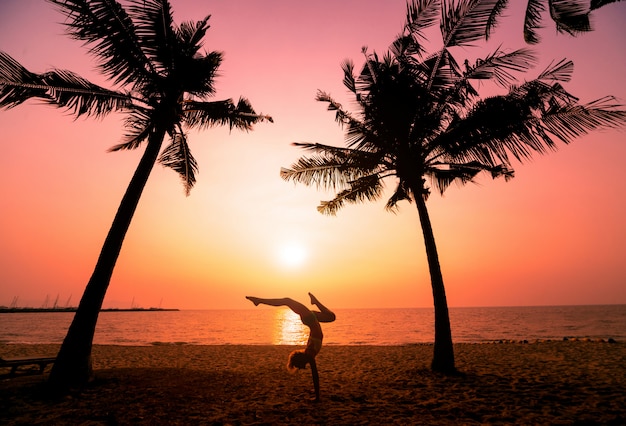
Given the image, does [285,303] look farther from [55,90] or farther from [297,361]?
[55,90]

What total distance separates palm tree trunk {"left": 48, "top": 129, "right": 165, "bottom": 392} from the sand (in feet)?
1.24

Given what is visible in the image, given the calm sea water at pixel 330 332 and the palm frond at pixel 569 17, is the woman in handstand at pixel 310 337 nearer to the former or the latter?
the palm frond at pixel 569 17

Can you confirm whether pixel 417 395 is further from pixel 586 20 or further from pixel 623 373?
pixel 586 20

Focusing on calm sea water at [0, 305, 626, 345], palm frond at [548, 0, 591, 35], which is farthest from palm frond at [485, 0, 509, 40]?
calm sea water at [0, 305, 626, 345]

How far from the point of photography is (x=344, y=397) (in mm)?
5867

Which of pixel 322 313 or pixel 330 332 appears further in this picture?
pixel 330 332

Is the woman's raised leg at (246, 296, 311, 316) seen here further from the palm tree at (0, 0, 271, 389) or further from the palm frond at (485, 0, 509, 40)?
the palm frond at (485, 0, 509, 40)

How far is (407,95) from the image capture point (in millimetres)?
7785

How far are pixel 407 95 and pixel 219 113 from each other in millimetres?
4788

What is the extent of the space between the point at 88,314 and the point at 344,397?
509 cm

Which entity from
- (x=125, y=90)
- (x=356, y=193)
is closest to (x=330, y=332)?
(x=356, y=193)

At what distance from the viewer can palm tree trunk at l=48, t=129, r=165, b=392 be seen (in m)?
5.75

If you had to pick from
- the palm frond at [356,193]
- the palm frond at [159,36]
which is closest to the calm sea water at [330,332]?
the palm frond at [356,193]

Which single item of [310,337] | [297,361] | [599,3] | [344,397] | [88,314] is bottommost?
[344,397]
